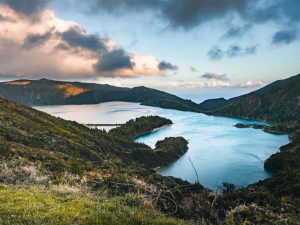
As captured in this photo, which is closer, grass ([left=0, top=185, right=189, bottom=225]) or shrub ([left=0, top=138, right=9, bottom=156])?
grass ([left=0, top=185, right=189, bottom=225])

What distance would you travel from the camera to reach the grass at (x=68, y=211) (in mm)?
12484

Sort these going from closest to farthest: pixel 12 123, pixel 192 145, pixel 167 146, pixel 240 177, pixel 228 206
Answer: pixel 228 206, pixel 12 123, pixel 240 177, pixel 167 146, pixel 192 145

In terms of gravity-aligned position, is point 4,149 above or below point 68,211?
below

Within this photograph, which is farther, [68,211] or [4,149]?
[4,149]

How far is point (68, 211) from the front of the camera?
1355 centimetres

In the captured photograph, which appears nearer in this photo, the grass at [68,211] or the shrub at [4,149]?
the grass at [68,211]

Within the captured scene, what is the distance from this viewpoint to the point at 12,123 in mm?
68125

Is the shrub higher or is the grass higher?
the grass

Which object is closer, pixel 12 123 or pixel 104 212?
Answer: pixel 104 212

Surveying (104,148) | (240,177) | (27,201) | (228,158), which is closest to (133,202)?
(27,201)

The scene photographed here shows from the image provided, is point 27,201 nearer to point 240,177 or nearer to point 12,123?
point 12,123

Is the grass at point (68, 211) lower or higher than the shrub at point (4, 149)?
higher

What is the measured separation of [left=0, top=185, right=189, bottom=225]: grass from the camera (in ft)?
41.0

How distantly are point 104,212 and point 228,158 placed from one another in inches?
5049
